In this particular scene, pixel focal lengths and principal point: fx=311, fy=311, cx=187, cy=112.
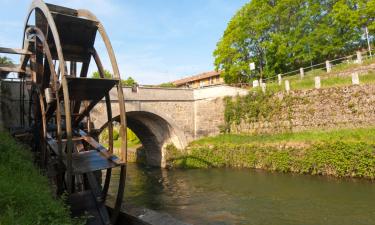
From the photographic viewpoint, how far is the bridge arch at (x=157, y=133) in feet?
58.7

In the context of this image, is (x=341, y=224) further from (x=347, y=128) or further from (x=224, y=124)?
(x=224, y=124)

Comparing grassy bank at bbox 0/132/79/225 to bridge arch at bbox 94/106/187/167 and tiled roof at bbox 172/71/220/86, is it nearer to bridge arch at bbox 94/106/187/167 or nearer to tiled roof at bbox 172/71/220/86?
bridge arch at bbox 94/106/187/167

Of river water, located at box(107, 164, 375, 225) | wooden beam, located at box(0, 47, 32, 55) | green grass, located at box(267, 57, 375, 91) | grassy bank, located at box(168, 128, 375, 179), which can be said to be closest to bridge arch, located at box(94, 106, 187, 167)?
grassy bank, located at box(168, 128, 375, 179)

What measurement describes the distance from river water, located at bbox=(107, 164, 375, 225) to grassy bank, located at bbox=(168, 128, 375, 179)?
0.48m

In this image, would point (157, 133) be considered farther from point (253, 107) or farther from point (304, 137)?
point (304, 137)

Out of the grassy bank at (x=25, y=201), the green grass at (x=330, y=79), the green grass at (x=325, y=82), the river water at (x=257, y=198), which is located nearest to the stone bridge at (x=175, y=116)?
the green grass at (x=325, y=82)

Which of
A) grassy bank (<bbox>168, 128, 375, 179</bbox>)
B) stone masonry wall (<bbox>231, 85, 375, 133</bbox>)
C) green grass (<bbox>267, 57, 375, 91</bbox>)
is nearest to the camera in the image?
grassy bank (<bbox>168, 128, 375, 179</bbox>)

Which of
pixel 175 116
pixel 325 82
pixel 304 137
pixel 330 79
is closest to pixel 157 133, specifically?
pixel 175 116

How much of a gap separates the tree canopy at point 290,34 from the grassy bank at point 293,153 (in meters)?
9.71

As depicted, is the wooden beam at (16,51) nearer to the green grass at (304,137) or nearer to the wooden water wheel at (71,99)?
the wooden water wheel at (71,99)

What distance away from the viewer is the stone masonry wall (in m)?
13.2

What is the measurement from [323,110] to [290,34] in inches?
432

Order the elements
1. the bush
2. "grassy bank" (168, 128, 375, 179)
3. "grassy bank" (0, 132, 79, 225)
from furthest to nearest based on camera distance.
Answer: "grassy bank" (168, 128, 375, 179) < the bush < "grassy bank" (0, 132, 79, 225)

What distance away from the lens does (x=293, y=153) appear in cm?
1313
